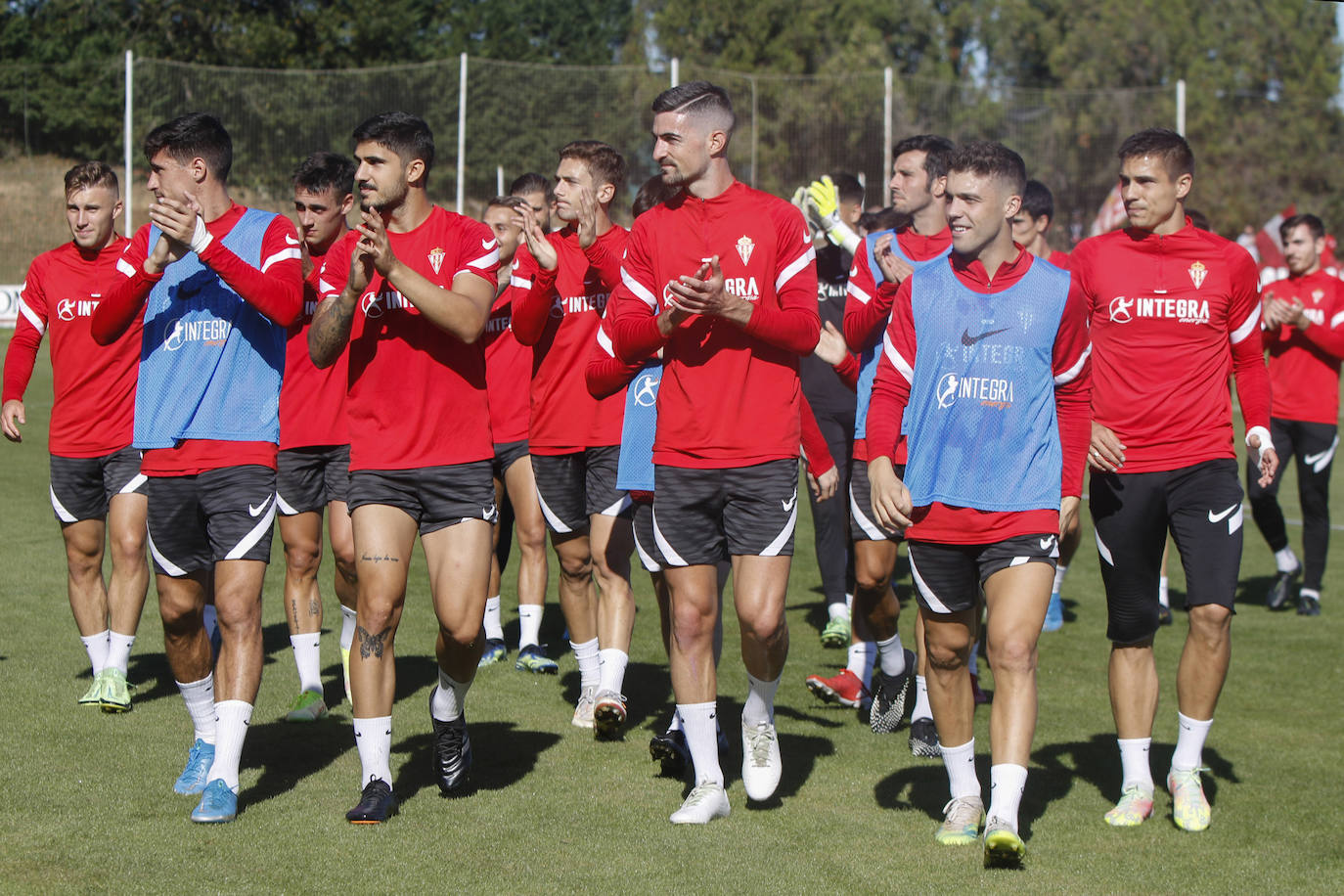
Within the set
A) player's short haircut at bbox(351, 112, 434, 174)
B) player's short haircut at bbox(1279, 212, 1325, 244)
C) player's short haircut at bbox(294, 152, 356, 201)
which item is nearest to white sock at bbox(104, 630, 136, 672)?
player's short haircut at bbox(294, 152, 356, 201)

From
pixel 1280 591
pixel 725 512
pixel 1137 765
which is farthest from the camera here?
pixel 1280 591

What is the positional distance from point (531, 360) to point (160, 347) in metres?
2.69

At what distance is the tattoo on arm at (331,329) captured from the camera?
4996 millimetres

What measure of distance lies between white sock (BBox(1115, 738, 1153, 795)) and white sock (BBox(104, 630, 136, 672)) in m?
4.36

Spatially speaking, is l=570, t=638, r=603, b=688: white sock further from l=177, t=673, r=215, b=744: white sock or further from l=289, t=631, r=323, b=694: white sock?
l=177, t=673, r=215, b=744: white sock

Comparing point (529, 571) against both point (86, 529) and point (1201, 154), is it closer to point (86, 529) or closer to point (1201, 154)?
point (86, 529)

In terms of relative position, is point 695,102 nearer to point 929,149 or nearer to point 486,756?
point 929,149

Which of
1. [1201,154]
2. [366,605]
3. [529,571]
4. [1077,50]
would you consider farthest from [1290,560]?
[1077,50]

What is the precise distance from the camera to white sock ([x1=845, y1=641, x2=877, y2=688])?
7336 millimetres

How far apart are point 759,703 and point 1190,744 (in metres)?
1.69

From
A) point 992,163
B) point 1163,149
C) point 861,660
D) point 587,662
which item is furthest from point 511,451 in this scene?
point 1163,149

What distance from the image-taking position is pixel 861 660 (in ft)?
24.1

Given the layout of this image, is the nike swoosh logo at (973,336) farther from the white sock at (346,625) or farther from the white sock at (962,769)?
the white sock at (346,625)

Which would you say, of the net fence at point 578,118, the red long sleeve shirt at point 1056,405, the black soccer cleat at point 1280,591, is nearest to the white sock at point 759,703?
the red long sleeve shirt at point 1056,405
